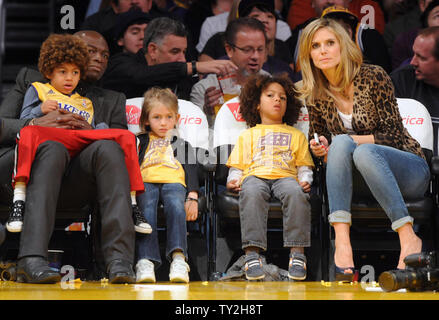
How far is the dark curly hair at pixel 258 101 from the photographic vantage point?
3742 millimetres

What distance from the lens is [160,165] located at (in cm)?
343

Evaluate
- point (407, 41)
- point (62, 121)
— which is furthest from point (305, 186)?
point (407, 41)

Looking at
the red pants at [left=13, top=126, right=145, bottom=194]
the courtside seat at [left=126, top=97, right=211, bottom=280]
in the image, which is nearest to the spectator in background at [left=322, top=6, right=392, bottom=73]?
the courtside seat at [left=126, top=97, right=211, bottom=280]

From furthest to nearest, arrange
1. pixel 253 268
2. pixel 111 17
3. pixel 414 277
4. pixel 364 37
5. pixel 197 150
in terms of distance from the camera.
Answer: pixel 111 17 → pixel 364 37 → pixel 197 150 → pixel 253 268 → pixel 414 277

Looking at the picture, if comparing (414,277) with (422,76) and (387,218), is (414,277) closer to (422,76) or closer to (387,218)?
(387,218)

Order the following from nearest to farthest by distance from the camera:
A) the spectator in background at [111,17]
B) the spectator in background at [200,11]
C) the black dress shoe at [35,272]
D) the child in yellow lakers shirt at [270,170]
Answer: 1. the black dress shoe at [35,272]
2. the child in yellow lakers shirt at [270,170]
3. the spectator in background at [111,17]
4. the spectator in background at [200,11]

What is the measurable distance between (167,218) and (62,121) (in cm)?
66

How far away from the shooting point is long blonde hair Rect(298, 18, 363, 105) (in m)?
3.51

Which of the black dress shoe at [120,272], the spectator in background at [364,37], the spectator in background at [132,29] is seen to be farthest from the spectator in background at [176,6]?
the black dress shoe at [120,272]

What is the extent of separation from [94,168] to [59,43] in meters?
0.81

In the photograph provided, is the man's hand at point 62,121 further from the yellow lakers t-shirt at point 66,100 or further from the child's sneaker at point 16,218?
the child's sneaker at point 16,218

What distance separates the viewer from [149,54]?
4.31m

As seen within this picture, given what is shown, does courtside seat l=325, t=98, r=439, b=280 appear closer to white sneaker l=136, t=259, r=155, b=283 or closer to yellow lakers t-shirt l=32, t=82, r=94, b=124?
white sneaker l=136, t=259, r=155, b=283

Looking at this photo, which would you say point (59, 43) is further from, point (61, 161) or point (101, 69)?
point (61, 161)
